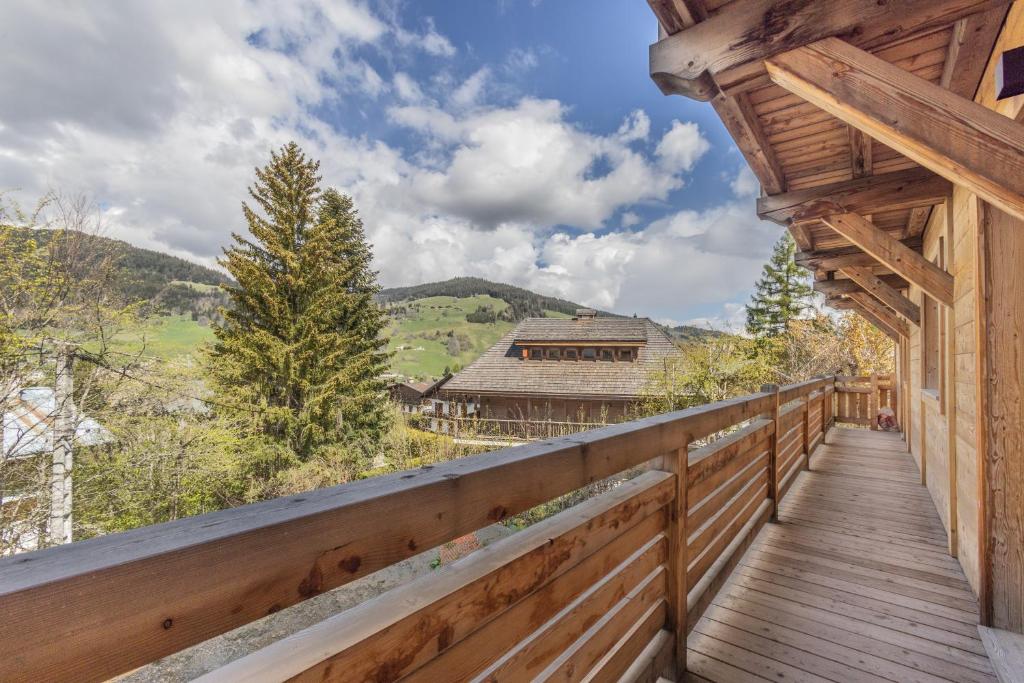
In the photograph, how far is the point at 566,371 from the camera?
18984 mm

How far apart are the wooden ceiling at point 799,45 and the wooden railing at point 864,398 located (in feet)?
25.0

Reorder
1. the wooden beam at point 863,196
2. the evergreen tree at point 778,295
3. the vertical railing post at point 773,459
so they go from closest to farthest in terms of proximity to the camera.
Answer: the wooden beam at point 863,196
the vertical railing post at point 773,459
the evergreen tree at point 778,295

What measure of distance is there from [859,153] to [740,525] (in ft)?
8.59

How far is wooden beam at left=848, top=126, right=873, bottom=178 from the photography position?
9.14 ft

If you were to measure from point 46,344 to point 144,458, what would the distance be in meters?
2.84

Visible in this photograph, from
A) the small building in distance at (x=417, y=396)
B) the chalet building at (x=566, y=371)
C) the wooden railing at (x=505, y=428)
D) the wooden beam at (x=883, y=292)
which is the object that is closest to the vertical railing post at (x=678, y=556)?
the wooden beam at (x=883, y=292)

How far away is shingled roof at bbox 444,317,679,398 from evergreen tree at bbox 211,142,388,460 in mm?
5307

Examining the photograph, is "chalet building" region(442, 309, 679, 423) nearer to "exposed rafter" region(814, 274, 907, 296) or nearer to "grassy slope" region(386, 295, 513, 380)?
"exposed rafter" region(814, 274, 907, 296)

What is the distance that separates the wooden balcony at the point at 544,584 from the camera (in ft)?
1.63

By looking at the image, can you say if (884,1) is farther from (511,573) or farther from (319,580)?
(319,580)

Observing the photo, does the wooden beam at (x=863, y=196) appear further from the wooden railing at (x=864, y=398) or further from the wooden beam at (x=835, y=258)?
the wooden railing at (x=864, y=398)

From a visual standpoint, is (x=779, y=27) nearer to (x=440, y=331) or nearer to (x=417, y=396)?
(x=417, y=396)

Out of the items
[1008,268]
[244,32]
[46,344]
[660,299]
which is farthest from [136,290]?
[660,299]

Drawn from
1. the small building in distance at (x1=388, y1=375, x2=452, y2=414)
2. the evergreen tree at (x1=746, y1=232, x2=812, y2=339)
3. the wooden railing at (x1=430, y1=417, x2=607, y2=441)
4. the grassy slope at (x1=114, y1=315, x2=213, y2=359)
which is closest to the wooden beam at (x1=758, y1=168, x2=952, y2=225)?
the grassy slope at (x1=114, y1=315, x2=213, y2=359)
